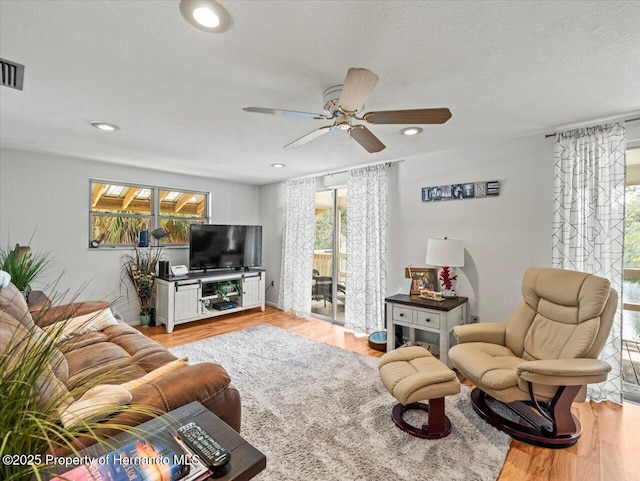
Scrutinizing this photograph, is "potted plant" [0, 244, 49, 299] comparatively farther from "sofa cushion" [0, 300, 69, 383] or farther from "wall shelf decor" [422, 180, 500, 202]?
"wall shelf decor" [422, 180, 500, 202]

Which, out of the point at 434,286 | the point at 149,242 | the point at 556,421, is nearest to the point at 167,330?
the point at 149,242

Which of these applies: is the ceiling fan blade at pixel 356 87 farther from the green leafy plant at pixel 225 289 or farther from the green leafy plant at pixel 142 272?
the green leafy plant at pixel 142 272

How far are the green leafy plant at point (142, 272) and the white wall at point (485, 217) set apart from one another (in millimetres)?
3434

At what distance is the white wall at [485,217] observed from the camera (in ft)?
9.50

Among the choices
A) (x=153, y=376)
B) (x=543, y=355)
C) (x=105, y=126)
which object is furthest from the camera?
(x=105, y=126)

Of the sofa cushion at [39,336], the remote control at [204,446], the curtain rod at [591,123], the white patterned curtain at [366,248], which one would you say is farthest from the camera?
the white patterned curtain at [366,248]

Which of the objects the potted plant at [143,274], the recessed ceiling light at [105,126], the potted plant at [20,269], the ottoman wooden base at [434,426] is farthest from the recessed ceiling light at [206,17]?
the potted plant at [143,274]

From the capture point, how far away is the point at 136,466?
824 mm

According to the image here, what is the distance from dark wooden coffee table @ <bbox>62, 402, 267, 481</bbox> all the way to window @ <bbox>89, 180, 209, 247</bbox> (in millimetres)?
3945

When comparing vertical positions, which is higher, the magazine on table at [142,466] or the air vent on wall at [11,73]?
the air vent on wall at [11,73]

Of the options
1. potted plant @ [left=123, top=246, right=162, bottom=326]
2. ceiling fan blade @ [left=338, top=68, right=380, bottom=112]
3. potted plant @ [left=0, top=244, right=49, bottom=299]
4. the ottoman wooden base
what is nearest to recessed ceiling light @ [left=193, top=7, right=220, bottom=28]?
ceiling fan blade @ [left=338, top=68, right=380, bottom=112]

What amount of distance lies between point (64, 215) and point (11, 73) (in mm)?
2620

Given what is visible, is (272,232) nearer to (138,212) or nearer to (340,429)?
(138,212)

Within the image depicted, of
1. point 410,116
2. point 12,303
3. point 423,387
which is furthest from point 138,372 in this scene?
point 410,116
